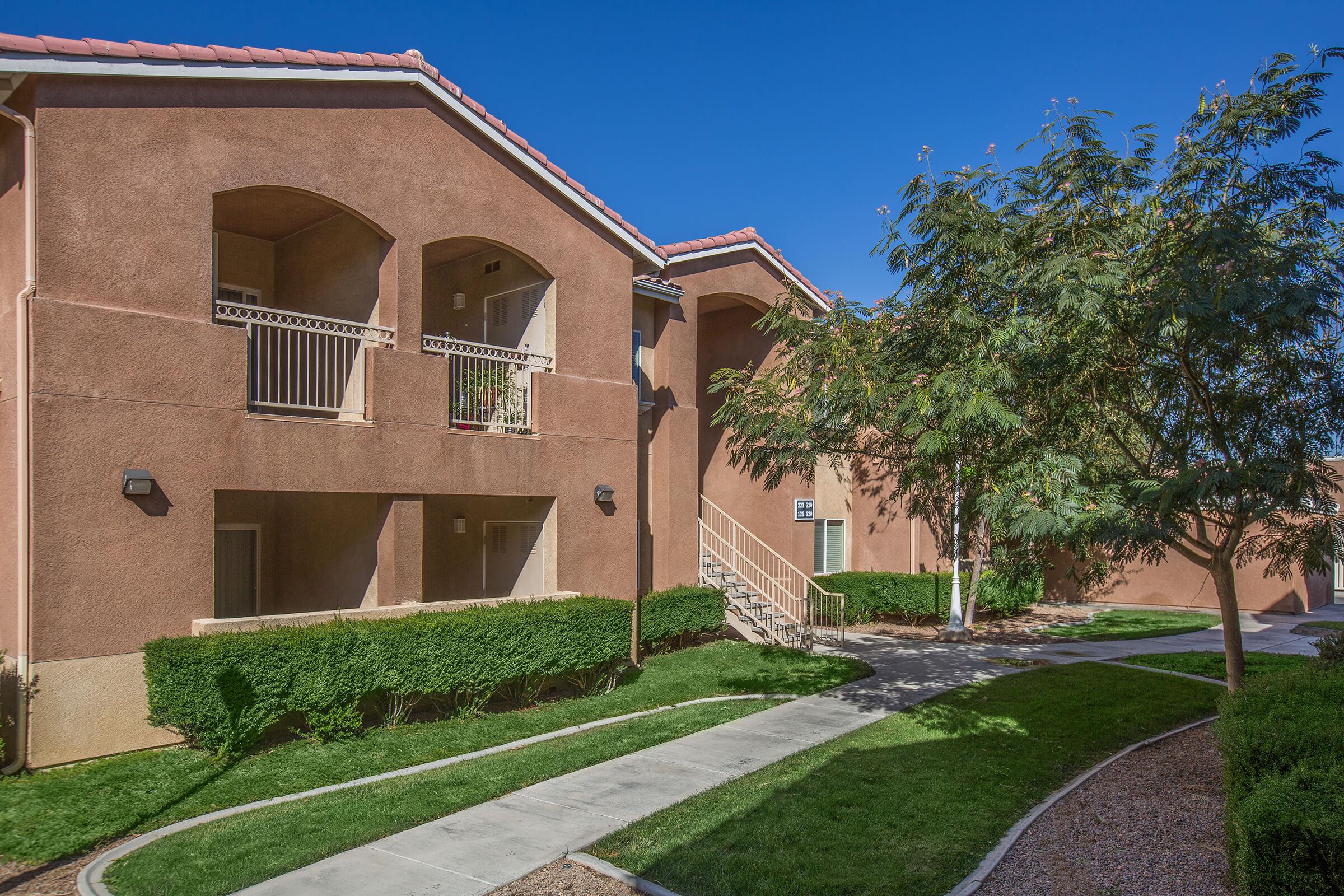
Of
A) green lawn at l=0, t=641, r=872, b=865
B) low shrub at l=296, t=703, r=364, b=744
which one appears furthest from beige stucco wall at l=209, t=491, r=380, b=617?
green lawn at l=0, t=641, r=872, b=865

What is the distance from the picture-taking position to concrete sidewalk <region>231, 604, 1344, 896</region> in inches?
236

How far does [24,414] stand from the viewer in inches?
325

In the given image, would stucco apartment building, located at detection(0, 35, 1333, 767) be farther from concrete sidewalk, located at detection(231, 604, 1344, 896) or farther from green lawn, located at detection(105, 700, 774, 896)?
concrete sidewalk, located at detection(231, 604, 1344, 896)

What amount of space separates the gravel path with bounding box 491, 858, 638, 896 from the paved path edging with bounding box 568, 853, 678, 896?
26mm

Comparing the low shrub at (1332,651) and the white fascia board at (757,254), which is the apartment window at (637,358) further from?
the low shrub at (1332,651)

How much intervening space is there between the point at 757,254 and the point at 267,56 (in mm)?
10139

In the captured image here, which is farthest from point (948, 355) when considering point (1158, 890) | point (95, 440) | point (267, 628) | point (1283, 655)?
point (1283, 655)

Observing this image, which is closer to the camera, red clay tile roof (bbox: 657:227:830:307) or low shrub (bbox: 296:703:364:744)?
low shrub (bbox: 296:703:364:744)

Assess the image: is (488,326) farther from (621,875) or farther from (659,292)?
(621,875)

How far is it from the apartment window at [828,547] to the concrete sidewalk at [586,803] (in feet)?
22.3

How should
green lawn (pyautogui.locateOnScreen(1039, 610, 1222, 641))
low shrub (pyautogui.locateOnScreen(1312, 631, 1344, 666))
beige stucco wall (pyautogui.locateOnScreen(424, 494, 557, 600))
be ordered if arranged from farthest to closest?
green lawn (pyautogui.locateOnScreen(1039, 610, 1222, 641)), beige stucco wall (pyautogui.locateOnScreen(424, 494, 557, 600)), low shrub (pyautogui.locateOnScreen(1312, 631, 1344, 666))

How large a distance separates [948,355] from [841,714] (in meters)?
5.02

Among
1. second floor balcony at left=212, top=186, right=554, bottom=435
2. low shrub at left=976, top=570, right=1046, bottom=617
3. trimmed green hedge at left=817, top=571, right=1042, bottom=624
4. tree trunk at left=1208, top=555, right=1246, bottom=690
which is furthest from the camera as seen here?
low shrub at left=976, top=570, right=1046, bottom=617

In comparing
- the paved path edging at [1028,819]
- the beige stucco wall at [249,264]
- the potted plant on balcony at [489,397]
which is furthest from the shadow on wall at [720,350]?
the paved path edging at [1028,819]
